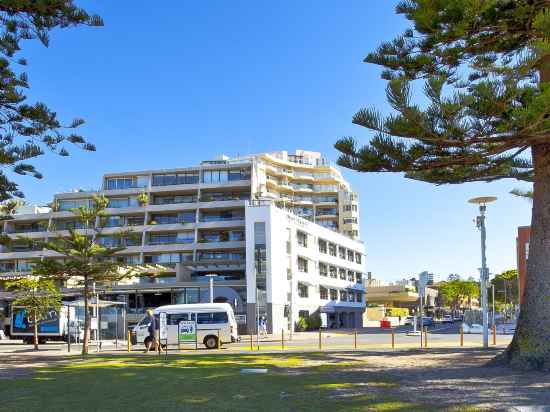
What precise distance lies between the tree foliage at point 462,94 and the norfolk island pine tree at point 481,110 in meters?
0.02

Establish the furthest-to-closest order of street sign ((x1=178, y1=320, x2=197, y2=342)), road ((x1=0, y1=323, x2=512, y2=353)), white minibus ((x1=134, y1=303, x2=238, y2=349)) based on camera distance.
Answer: white minibus ((x1=134, y1=303, x2=238, y2=349)) < street sign ((x1=178, y1=320, x2=197, y2=342)) < road ((x1=0, y1=323, x2=512, y2=353))

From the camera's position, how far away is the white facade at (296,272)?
60.8 m

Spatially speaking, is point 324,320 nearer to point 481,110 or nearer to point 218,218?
point 218,218

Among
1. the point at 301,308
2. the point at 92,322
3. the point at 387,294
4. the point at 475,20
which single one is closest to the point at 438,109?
the point at 475,20

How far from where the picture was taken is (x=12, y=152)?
1408 cm

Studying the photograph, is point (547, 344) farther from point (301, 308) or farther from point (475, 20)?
point (301, 308)

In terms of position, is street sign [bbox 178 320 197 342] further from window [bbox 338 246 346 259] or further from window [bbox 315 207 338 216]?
window [bbox 315 207 338 216]

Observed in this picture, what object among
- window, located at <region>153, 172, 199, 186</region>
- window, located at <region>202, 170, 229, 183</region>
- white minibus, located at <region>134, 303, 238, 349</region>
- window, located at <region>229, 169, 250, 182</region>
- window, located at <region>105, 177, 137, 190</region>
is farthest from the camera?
window, located at <region>105, 177, 137, 190</region>

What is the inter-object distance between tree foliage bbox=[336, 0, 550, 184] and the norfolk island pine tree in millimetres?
23

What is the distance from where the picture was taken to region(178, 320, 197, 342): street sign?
28.1 m

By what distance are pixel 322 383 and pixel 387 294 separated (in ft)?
326

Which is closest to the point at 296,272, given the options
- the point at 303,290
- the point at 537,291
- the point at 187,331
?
the point at 303,290

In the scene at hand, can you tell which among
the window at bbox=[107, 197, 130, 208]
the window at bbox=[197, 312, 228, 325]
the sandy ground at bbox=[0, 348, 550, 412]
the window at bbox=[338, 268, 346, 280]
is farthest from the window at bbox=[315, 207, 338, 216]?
the sandy ground at bbox=[0, 348, 550, 412]

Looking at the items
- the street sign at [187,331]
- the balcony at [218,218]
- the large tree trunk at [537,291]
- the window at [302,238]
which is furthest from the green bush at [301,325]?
the large tree trunk at [537,291]
